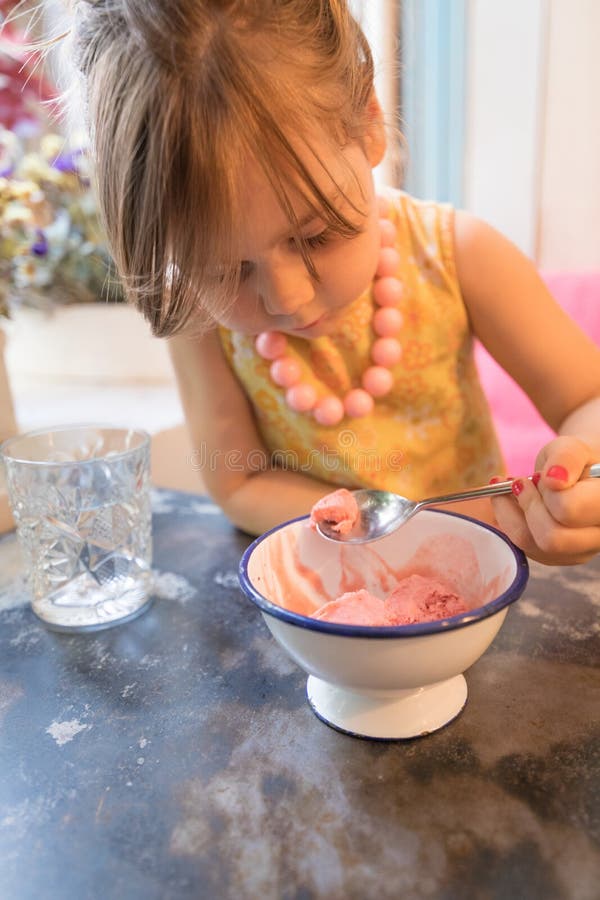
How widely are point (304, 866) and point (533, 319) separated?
2.18ft

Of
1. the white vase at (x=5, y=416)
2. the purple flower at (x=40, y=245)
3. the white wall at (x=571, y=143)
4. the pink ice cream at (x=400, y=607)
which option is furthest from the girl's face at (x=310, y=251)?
the white wall at (x=571, y=143)

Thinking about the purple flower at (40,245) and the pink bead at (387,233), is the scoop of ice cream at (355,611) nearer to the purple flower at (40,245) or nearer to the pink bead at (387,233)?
the pink bead at (387,233)

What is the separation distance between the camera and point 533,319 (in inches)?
33.4

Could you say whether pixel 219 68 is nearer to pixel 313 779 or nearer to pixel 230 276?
pixel 230 276

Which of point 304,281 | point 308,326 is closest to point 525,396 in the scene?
point 308,326

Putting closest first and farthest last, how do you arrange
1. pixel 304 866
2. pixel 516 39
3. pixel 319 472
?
pixel 304 866 < pixel 319 472 < pixel 516 39

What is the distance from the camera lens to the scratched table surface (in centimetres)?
38

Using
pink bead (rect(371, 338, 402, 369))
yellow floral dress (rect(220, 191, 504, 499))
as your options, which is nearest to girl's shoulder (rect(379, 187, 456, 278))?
yellow floral dress (rect(220, 191, 504, 499))

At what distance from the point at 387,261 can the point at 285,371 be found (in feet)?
0.62

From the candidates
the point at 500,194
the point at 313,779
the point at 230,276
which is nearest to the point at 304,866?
the point at 313,779

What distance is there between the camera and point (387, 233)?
0.90 m

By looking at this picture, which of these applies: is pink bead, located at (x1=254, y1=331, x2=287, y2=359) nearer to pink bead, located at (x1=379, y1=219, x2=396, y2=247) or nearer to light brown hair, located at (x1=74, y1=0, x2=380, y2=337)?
pink bead, located at (x1=379, y1=219, x2=396, y2=247)

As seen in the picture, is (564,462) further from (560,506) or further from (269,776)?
(269,776)

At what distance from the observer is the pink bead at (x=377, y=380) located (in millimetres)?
914
